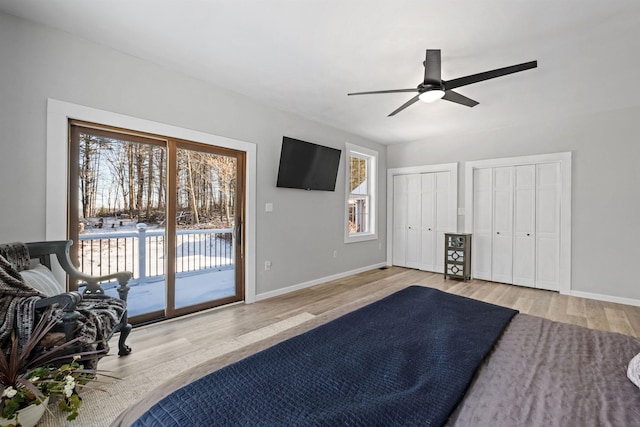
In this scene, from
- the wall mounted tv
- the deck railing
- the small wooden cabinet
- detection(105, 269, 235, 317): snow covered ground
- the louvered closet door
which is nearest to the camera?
the deck railing

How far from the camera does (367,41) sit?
2391mm

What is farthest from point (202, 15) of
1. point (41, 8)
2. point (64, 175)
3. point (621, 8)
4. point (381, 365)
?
point (621, 8)

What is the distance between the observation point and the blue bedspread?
2.73 ft

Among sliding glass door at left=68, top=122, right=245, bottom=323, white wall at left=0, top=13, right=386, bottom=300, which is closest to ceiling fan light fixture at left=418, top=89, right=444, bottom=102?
white wall at left=0, top=13, right=386, bottom=300

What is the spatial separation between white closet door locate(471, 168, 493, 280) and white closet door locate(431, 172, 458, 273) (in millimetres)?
368

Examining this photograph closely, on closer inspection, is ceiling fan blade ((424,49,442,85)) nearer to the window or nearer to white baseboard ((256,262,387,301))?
the window

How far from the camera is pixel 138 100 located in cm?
276

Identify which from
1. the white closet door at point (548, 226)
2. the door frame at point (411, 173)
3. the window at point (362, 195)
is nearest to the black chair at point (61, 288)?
the window at point (362, 195)

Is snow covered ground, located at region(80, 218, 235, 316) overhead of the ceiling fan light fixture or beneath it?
beneath

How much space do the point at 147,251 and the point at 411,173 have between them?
4735 mm

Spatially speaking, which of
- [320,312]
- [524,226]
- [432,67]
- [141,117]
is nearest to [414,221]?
[524,226]

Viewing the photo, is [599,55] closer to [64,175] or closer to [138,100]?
[138,100]

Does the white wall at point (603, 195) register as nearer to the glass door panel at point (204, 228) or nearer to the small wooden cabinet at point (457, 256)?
the small wooden cabinet at point (457, 256)

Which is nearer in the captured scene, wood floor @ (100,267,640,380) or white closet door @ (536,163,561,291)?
wood floor @ (100,267,640,380)
